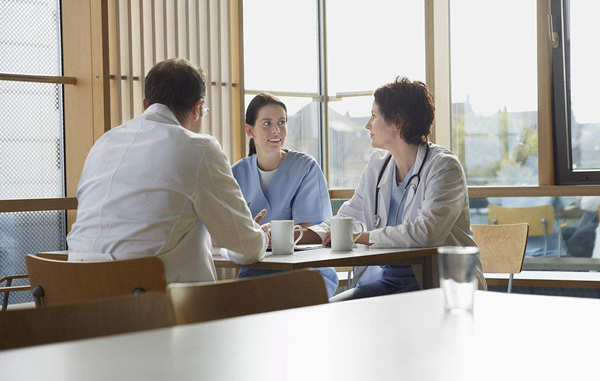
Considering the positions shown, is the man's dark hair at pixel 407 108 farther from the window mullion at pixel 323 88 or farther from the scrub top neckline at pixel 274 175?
the window mullion at pixel 323 88

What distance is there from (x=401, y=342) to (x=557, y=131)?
413 centimetres

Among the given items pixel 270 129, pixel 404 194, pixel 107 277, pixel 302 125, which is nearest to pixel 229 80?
pixel 302 125

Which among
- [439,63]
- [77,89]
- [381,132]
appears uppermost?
[439,63]

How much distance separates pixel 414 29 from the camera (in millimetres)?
5102

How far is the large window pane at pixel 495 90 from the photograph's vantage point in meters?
4.85

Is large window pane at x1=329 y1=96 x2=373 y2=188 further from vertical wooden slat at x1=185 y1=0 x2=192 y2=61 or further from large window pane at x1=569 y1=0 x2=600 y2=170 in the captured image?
large window pane at x1=569 y1=0 x2=600 y2=170

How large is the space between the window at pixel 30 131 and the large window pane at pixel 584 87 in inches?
124

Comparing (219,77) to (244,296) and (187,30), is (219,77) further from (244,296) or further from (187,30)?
(244,296)

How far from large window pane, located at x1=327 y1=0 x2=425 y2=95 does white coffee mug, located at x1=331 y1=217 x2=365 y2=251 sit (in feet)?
8.43

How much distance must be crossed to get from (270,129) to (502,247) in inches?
49.9

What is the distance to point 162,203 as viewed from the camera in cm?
220

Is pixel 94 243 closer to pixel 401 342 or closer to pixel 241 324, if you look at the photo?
pixel 241 324

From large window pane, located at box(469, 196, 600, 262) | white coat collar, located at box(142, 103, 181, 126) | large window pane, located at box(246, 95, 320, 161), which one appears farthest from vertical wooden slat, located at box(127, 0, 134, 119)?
large window pane, located at box(469, 196, 600, 262)

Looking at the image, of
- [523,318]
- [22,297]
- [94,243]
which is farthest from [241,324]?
[22,297]
